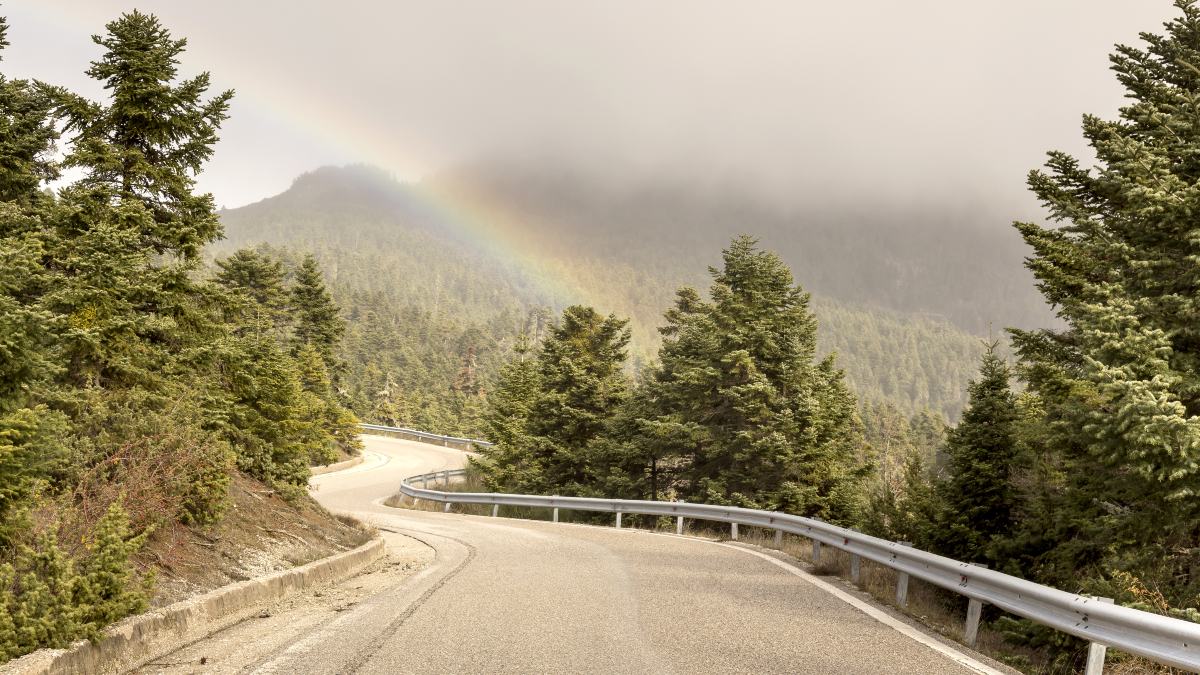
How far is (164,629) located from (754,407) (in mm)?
19343

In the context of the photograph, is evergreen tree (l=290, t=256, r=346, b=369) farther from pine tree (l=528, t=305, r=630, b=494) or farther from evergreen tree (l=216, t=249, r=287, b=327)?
pine tree (l=528, t=305, r=630, b=494)

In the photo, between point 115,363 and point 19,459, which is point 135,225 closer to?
point 115,363

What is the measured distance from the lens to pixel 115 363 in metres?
9.17

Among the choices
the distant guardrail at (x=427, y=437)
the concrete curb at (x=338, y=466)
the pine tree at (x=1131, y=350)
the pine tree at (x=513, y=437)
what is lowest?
the concrete curb at (x=338, y=466)

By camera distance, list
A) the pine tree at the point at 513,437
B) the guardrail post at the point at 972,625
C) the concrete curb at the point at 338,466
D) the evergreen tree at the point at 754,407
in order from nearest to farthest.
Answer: the guardrail post at the point at 972,625 → the evergreen tree at the point at 754,407 → the pine tree at the point at 513,437 → the concrete curb at the point at 338,466

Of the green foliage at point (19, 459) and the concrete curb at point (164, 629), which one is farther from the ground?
the green foliage at point (19, 459)

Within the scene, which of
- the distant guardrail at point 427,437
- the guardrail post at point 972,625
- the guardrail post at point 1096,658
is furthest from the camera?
the distant guardrail at point 427,437

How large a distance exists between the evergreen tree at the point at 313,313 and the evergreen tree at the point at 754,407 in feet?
83.9

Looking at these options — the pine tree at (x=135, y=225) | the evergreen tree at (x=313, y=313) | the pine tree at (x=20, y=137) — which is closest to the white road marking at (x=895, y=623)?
the pine tree at (x=135, y=225)

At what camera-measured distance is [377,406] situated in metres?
76.1

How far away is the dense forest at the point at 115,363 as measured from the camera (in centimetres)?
513

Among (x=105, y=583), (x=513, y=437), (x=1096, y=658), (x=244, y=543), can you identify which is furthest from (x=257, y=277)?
(x=1096, y=658)

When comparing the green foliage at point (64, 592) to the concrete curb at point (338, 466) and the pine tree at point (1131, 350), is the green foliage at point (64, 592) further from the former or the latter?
the concrete curb at point (338, 466)

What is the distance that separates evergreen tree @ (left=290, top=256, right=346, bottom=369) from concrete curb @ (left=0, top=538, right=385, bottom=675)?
38.7m
